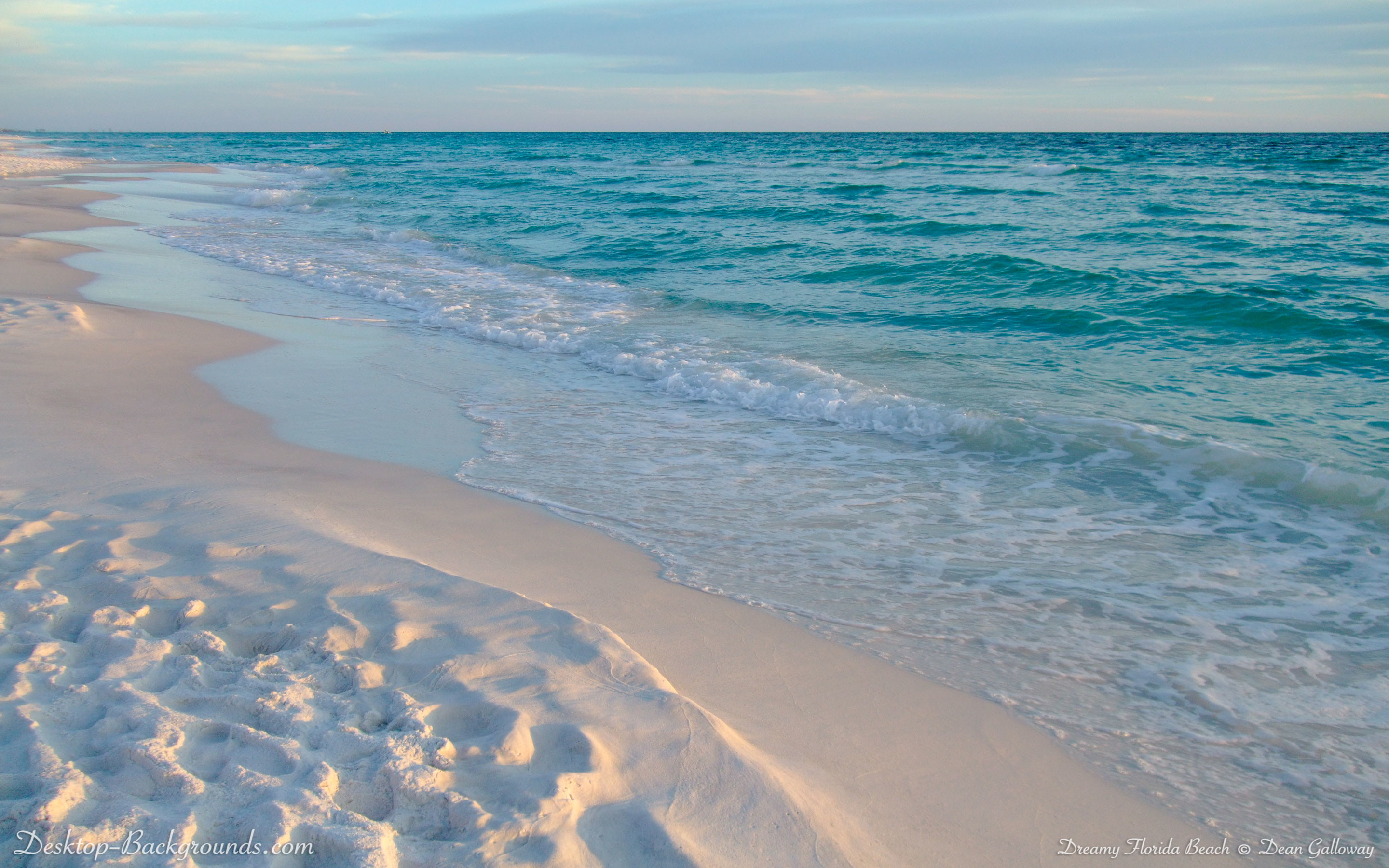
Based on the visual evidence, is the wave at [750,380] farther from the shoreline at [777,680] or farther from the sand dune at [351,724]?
the sand dune at [351,724]

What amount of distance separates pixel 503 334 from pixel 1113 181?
21.3m

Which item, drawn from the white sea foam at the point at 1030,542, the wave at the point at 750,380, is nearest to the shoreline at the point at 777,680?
the white sea foam at the point at 1030,542

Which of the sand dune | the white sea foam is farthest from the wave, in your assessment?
the sand dune

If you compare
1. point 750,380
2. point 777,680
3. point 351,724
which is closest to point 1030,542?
point 777,680

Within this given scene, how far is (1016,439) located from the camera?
5363 mm

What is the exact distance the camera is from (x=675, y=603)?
327 cm

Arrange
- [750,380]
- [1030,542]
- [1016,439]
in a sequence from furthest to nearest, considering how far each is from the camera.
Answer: [750,380], [1016,439], [1030,542]

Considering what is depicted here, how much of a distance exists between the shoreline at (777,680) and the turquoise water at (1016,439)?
0.58 ft

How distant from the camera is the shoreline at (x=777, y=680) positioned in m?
2.25

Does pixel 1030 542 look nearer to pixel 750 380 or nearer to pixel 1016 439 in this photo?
pixel 1016 439

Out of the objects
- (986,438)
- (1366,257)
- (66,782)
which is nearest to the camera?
(66,782)

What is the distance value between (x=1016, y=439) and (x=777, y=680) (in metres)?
3.33

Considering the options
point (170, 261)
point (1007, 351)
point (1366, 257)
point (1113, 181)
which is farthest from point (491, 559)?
point (1113, 181)

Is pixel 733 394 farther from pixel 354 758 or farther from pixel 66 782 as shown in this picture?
pixel 66 782
